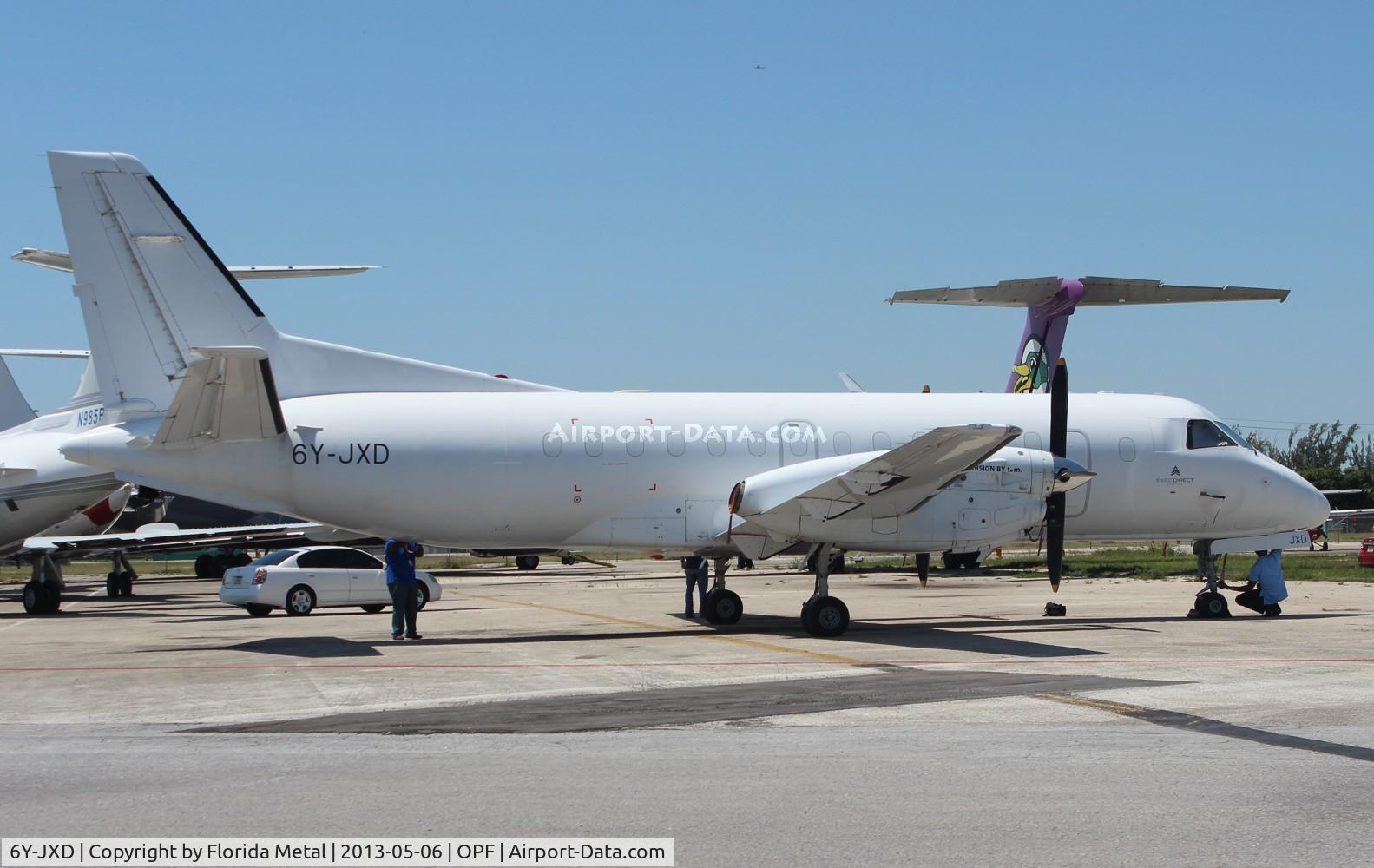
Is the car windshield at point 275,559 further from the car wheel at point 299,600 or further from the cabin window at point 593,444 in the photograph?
the cabin window at point 593,444

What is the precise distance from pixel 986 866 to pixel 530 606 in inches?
918

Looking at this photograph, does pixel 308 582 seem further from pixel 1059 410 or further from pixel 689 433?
pixel 1059 410

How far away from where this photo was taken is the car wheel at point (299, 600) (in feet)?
85.2

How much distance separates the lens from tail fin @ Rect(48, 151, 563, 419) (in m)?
18.2

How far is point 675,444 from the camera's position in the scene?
19.9 m

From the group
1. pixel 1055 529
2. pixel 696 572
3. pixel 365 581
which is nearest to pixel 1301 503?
pixel 1055 529

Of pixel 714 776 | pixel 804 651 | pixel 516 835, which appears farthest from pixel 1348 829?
pixel 804 651

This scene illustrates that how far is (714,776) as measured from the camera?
26.4 feet

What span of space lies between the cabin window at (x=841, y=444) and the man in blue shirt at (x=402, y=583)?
6.86m

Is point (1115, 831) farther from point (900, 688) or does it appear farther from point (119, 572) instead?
point (119, 572)

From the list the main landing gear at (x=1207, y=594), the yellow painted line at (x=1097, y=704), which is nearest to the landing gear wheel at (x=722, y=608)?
the main landing gear at (x=1207, y=594)

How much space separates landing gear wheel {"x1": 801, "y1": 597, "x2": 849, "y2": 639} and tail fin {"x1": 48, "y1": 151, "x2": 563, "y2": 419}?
349 inches

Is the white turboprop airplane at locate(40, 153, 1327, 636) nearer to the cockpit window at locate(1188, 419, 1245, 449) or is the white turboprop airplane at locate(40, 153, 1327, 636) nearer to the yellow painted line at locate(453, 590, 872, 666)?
the yellow painted line at locate(453, 590, 872, 666)

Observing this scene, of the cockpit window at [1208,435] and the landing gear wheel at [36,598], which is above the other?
the cockpit window at [1208,435]
